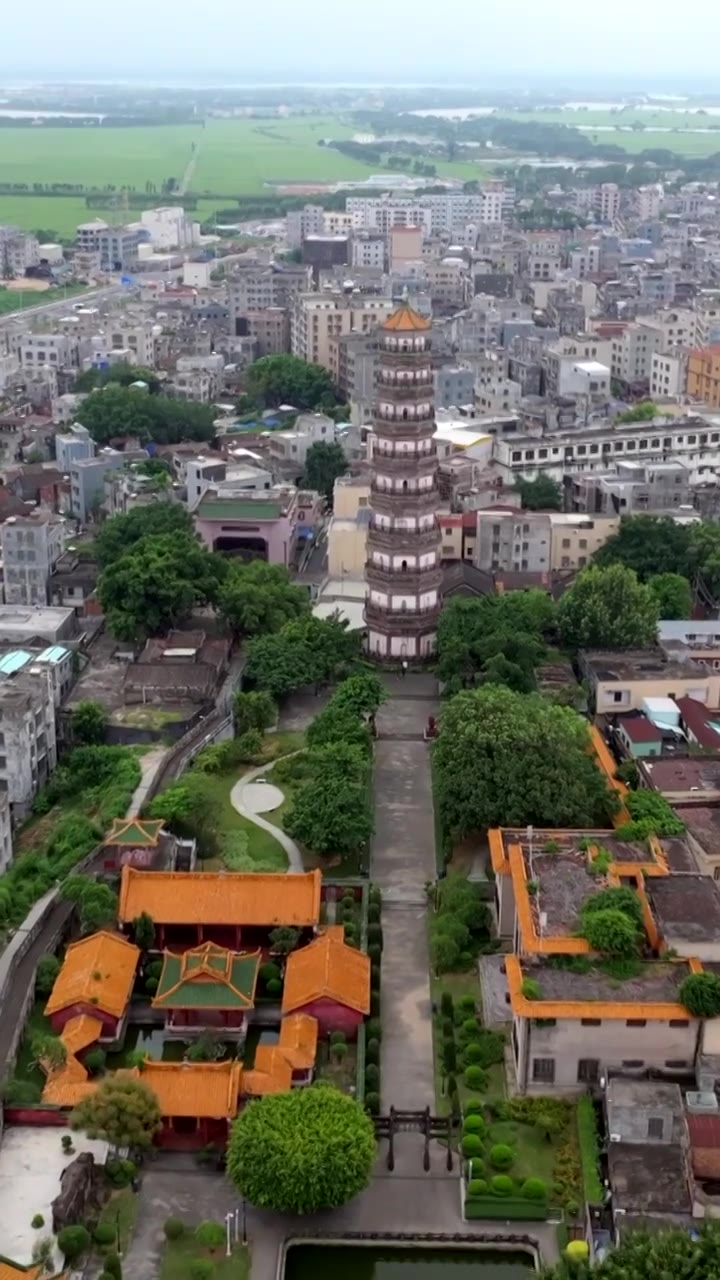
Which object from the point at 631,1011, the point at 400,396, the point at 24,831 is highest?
the point at 400,396

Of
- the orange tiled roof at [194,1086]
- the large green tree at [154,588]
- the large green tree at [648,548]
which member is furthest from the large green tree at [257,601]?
the orange tiled roof at [194,1086]

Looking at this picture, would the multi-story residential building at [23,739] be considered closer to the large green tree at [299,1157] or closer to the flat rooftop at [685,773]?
the large green tree at [299,1157]

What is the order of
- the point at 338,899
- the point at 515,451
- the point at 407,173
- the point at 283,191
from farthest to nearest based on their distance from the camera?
the point at 407,173 < the point at 283,191 < the point at 515,451 < the point at 338,899

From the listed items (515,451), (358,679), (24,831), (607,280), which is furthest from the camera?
(607,280)

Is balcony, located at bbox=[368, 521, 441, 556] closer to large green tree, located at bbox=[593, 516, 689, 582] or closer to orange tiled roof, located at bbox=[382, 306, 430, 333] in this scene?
orange tiled roof, located at bbox=[382, 306, 430, 333]

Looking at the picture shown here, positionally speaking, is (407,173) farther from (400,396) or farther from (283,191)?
(400,396)

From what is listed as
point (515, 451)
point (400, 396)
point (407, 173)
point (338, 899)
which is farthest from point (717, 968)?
point (407, 173)

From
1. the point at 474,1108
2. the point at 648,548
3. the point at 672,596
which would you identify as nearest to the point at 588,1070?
the point at 474,1108
